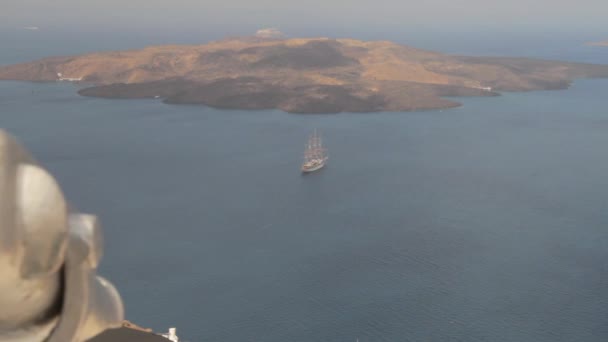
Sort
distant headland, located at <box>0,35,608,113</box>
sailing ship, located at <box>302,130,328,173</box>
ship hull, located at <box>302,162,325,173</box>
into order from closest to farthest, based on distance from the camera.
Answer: ship hull, located at <box>302,162,325,173</box>, sailing ship, located at <box>302,130,328,173</box>, distant headland, located at <box>0,35,608,113</box>

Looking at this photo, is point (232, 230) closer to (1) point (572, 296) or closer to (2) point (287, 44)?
(1) point (572, 296)

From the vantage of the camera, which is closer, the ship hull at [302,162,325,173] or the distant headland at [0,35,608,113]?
the ship hull at [302,162,325,173]

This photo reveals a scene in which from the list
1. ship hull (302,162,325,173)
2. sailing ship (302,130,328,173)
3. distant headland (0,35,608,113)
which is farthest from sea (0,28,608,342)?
distant headland (0,35,608,113)

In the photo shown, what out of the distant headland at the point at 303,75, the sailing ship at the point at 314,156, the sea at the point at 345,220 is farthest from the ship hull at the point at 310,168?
the distant headland at the point at 303,75

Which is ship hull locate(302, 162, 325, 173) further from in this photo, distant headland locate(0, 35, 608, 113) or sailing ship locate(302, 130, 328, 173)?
distant headland locate(0, 35, 608, 113)

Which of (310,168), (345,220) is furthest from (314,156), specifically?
(345,220)

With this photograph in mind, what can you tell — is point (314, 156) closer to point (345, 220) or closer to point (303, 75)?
point (345, 220)

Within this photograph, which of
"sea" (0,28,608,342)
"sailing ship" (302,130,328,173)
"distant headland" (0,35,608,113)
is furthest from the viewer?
"distant headland" (0,35,608,113)
